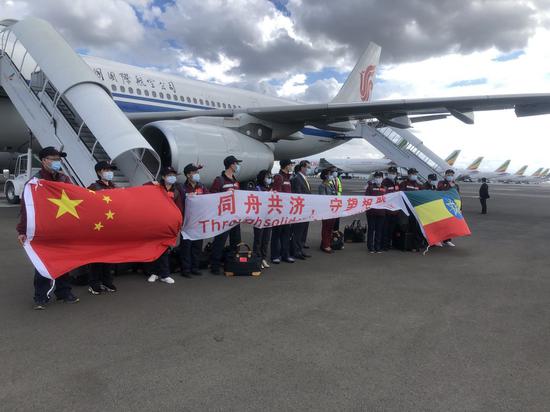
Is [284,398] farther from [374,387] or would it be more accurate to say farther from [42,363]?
[42,363]

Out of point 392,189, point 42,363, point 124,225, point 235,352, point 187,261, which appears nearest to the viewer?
point 42,363

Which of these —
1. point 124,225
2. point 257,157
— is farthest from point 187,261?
point 257,157

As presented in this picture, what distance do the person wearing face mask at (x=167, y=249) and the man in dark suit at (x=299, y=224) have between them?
229cm

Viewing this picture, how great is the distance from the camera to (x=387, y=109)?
11906mm

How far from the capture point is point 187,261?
596cm

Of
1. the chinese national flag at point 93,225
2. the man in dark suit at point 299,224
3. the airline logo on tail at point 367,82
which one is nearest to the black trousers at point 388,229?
the man in dark suit at point 299,224

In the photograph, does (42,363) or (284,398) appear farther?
(42,363)

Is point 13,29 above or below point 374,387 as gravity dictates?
above

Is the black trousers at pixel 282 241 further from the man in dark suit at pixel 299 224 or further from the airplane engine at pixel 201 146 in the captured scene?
the airplane engine at pixel 201 146

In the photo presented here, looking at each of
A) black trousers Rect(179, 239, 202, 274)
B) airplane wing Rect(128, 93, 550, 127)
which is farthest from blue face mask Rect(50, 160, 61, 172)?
airplane wing Rect(128, 93, 550, 127)

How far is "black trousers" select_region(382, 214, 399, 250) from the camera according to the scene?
8.29 m

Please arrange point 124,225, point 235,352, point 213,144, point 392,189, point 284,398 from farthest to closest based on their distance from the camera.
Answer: point 213,144 < point 392,189 < point 124,225 < point 235,352 < point 284,398

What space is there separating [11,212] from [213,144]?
6032mm

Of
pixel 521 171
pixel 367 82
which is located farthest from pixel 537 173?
pixel 367 82
